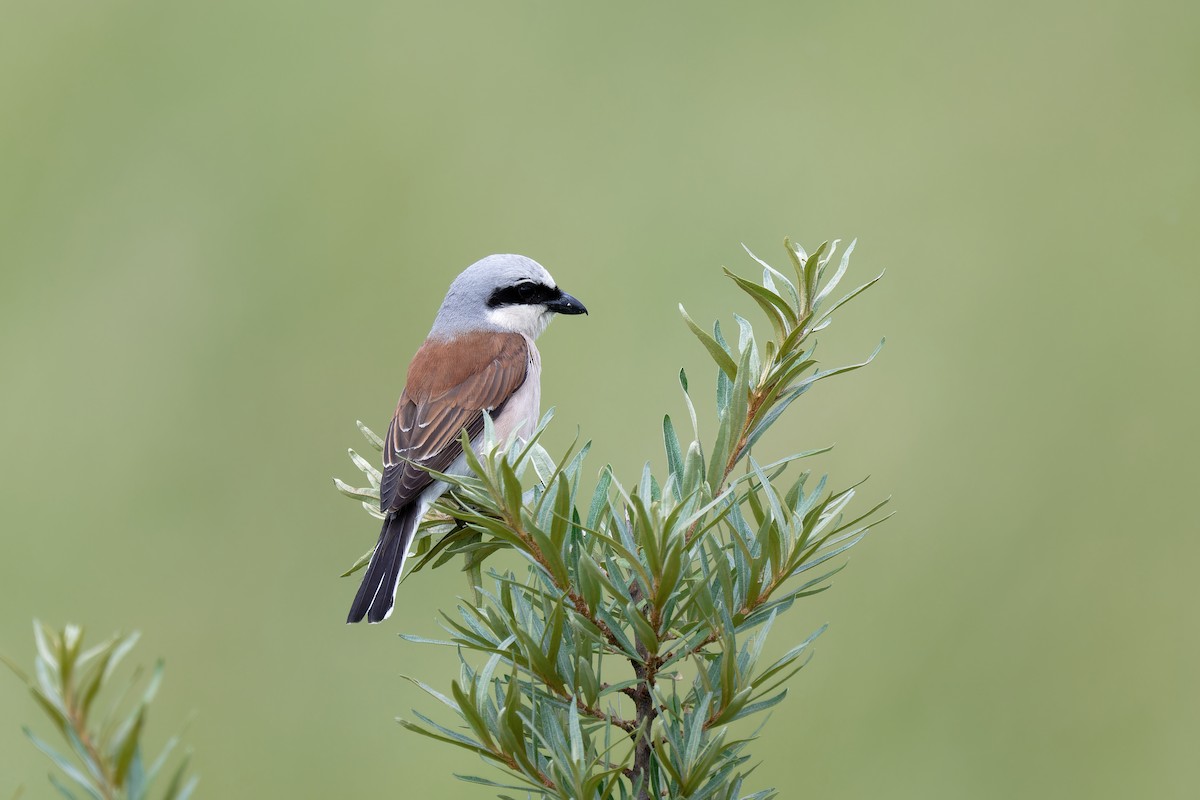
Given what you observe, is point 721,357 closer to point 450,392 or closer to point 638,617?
point 638,617

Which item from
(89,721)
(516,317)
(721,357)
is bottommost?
(89,721)

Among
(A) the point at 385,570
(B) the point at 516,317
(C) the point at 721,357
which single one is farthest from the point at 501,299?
(C) the point at 721,357

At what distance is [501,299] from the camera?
2492 mm

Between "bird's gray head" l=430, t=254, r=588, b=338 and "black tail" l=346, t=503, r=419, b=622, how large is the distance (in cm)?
93

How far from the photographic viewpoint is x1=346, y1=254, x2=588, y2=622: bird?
6.41 feet

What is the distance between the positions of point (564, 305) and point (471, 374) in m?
0.36

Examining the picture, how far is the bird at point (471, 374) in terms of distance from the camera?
76.9 inches

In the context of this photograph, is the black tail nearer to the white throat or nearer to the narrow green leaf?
the narrow green leaf

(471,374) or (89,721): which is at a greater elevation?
(471,374)

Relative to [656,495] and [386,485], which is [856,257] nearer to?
[386,485]

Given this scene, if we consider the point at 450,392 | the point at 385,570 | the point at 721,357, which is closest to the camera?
the point at 721,357

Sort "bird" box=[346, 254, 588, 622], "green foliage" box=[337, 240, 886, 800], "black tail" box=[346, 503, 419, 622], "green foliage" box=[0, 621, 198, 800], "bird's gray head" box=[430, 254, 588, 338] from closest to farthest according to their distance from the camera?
"green foliage" box=[0, 621, 198, 800]
"green foliage" box=[337, 240, 886, 800]
"black tail" box=[346, 503, 419, 622]
"bird" box=[346, 254, 588, 622]
"bird's gray head" box=[430, 254, 588, 338]

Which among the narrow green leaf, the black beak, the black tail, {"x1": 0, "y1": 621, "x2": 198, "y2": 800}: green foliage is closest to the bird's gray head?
the black beak

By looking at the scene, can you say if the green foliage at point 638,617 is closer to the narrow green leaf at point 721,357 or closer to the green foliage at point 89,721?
the narrow green leaf at point 721,357
